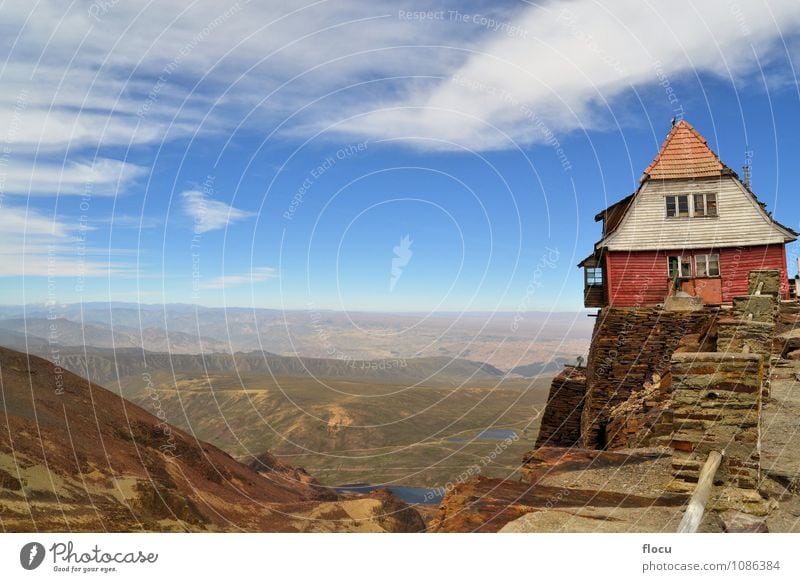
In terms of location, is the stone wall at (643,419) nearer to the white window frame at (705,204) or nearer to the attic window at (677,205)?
the attic window at (677,205)

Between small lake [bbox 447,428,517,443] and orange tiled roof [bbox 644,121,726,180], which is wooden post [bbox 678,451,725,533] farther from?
small lake [bbox 447,428,517,443]

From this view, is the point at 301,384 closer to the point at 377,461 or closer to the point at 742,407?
the point at 377,461

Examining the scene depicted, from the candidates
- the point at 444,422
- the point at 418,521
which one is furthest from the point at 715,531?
the point at 444,422

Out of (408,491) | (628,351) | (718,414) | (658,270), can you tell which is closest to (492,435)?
(408,491)
